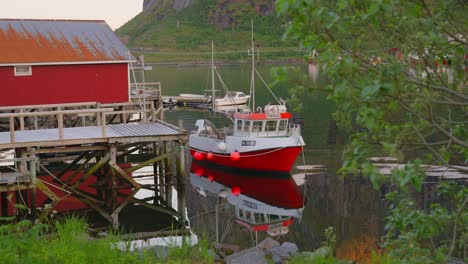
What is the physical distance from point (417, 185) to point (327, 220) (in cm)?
1691

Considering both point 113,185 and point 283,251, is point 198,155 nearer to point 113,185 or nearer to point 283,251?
point 113,185

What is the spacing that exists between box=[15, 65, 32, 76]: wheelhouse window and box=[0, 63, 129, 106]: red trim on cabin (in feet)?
0.43

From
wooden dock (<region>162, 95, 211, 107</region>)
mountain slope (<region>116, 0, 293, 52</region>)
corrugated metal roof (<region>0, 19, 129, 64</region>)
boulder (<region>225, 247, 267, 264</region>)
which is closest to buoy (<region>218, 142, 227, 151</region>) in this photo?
corrugated metal roof (<region>0, 19, 129, 64</region>)

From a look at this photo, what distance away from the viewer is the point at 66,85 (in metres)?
29.9

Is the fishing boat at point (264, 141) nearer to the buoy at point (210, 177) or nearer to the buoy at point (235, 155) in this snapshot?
the buoy at point (235, 155)

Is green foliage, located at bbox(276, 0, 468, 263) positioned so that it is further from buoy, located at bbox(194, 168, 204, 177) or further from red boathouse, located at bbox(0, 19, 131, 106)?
buoy, located at bbox(194, 168, 204, 177)

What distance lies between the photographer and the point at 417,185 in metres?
6.42

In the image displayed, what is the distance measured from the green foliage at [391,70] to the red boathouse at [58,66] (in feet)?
76.1

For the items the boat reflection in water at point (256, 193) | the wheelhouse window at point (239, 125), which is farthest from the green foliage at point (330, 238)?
the wheelhouse window at point (239, 125)

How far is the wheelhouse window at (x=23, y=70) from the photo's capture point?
1142 inches

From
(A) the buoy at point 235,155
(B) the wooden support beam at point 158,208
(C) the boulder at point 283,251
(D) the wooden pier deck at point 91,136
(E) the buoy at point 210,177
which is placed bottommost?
(E) the buoy at point 210,177

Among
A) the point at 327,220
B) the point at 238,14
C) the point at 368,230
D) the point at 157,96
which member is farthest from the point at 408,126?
the point at 238,14

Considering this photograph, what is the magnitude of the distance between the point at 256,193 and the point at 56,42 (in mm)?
11066

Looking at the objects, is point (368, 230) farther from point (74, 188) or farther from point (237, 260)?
point (74, 188)
